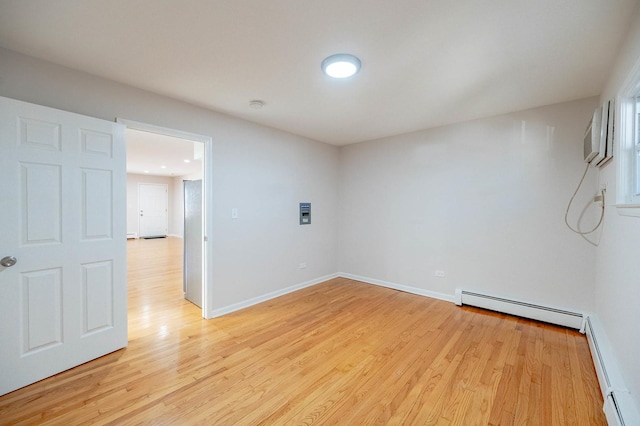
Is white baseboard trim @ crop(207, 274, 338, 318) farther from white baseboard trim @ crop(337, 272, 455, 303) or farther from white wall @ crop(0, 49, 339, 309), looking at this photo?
white baseboard trim @ crop(337, 272, 455, 303)

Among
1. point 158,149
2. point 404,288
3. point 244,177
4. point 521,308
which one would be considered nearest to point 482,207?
point 521,308

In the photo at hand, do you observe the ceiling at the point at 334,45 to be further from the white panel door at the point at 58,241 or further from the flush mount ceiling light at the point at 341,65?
the white panel door at the point at 58,241

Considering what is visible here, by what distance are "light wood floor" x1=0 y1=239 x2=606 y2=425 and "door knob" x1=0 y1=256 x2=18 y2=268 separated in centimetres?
90

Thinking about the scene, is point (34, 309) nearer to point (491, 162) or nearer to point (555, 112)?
point (491, 162)

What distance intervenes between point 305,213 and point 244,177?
50.2 inches

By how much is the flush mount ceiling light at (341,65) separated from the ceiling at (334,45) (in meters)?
0.06

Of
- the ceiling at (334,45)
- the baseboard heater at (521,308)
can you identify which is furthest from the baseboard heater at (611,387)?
the ceiling at (334,45)

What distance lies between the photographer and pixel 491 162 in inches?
129

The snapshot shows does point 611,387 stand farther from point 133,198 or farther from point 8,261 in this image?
point 133,198


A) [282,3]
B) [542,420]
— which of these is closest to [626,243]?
[542,420]

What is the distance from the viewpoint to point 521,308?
119 inches

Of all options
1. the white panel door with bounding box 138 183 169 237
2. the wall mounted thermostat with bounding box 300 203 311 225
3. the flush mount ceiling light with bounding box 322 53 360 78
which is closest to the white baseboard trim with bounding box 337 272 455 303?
the wall mounted thermostat with bounding box 300 203 311 225

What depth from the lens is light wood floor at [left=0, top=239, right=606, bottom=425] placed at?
5.44ft

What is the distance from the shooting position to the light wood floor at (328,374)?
1.66 m
